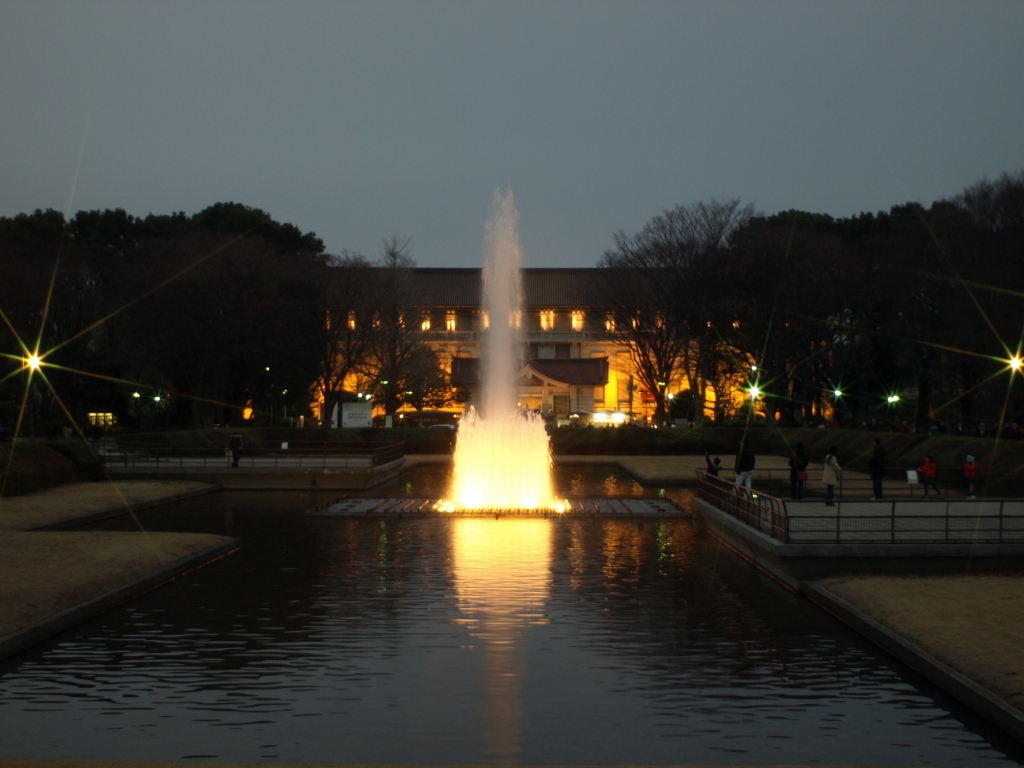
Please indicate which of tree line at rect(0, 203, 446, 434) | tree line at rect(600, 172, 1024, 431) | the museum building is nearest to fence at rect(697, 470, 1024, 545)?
tree line at rect(600, 172, 1024, 431)

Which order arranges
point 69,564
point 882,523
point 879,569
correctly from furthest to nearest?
point 882,523, point 69,564, point 879,569

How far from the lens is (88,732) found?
9469 mm

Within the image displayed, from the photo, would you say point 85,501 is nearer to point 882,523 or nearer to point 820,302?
point 882,523

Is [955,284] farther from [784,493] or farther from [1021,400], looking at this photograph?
[784,493]

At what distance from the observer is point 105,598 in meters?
15.0

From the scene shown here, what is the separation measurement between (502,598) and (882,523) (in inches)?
309

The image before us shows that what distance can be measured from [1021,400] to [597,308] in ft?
98.3

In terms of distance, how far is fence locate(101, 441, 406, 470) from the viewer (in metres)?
42.1

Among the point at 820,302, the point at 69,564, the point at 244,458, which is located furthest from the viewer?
the point at 820,302

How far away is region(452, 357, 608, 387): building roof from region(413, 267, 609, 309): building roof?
9735 millimetres

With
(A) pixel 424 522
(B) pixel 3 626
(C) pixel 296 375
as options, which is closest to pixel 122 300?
(C) pixel 296 375

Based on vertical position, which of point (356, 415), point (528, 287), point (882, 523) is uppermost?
point (528, 287)

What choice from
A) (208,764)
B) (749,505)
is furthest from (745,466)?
(208,764)

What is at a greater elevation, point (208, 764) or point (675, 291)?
point (675, 291)
